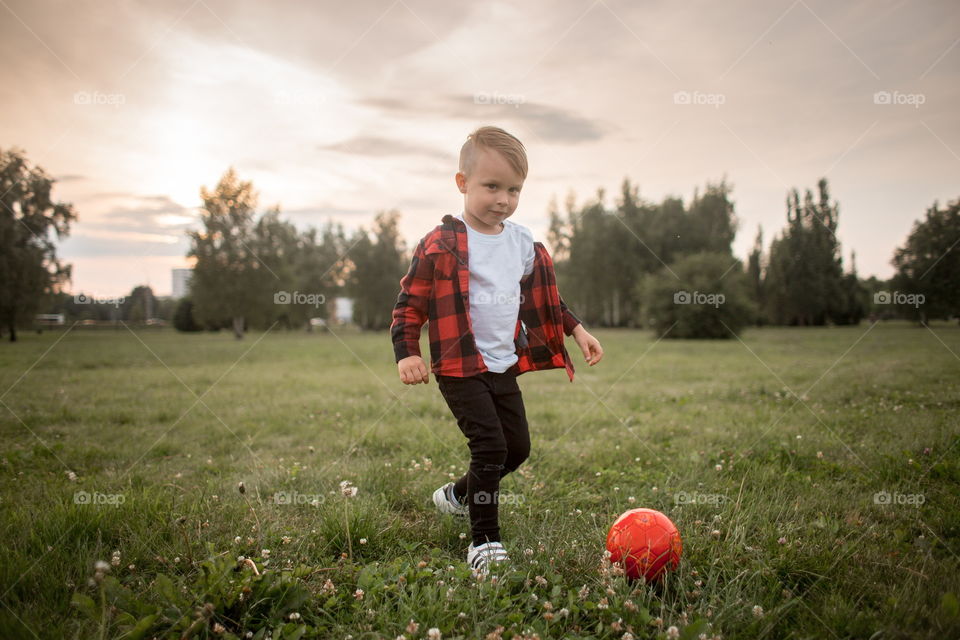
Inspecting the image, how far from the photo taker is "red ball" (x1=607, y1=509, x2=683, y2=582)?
8.04ft

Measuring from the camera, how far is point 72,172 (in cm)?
907

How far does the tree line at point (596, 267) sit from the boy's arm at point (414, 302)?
8.30m

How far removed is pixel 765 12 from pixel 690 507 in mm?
8071

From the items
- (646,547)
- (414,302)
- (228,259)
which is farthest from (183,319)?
(646,547)

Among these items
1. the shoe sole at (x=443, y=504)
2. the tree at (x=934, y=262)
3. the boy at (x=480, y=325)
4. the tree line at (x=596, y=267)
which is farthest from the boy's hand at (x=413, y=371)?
the tree at (x=934, y=262)

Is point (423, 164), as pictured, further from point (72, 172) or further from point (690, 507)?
point (690, 507)

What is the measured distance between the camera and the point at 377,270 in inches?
2034

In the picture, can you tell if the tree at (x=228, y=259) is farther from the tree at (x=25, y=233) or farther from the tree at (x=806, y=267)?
the tree at (x=806, y=267)

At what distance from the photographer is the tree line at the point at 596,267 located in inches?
880

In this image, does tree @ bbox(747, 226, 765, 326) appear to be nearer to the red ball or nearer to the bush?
the bush

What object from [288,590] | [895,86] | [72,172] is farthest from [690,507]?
[72,172]

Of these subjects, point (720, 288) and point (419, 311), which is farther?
point (720, 288)

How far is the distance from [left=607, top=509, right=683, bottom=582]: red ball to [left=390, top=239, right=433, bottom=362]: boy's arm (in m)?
1.48

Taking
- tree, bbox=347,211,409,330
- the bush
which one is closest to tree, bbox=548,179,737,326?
the bush
